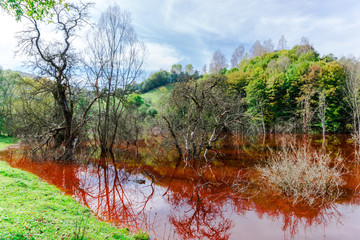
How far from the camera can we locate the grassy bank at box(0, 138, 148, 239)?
3884 mm

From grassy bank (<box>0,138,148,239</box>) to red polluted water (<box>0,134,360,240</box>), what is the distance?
108 centimetres

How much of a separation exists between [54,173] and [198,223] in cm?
862

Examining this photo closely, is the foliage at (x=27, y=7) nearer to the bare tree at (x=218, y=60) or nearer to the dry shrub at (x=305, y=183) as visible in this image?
the dry shrub at (x=305, y=183)

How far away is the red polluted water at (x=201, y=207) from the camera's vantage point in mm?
5961

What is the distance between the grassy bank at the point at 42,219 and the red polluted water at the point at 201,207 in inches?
42.3

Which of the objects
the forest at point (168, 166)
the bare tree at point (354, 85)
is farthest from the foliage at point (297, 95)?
the forest at point (168, 166)

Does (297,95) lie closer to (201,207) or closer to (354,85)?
(354,85)

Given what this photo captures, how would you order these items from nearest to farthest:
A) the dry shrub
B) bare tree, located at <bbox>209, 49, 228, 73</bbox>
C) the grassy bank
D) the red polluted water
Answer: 1. the grassy bank
2. the red polluted water
3. the dry shrub
4. bare tree, located at <bbox>209, 49, 228, 73</bbox>

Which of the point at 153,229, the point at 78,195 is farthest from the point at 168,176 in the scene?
the point at 153,229

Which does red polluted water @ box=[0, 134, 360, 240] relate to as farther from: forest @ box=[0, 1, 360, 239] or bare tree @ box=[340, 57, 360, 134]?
bare tree @ box=[340, 57, 360, 134]

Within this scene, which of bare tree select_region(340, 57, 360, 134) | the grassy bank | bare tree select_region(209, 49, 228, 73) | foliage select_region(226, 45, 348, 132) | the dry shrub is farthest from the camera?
bare tree select_region(209, 49, 228, 73)

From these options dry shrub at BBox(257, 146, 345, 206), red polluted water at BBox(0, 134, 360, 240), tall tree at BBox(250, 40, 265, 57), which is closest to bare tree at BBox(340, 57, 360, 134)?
red polluted water at BBox(0, 134, 360, 240)

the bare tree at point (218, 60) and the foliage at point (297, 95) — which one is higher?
the bare tree at point (218, 60)

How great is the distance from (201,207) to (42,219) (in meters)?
4.89
